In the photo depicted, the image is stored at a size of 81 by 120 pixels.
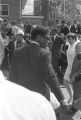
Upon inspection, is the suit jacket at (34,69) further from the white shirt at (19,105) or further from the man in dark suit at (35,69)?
the white shirt at (19,105)

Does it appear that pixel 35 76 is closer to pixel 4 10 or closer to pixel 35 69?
pixel 35 69

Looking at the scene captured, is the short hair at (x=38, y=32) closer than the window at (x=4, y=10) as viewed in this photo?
Yes

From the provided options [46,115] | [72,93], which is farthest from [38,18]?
[46,115]

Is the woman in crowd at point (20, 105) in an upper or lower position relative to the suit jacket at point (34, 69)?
upper

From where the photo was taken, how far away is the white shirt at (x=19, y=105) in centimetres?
112

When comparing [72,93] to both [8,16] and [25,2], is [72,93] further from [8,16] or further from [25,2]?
[25,2]

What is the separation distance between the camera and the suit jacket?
14.8ft

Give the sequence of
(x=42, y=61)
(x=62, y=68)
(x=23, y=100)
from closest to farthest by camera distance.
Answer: (x=23, y=100) → (x=42, y=61) → (x=62, y=68)

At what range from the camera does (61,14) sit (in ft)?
137

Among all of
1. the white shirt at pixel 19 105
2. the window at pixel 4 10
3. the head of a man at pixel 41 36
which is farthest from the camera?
the window at pixel 4 10

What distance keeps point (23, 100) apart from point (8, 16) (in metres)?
33.0

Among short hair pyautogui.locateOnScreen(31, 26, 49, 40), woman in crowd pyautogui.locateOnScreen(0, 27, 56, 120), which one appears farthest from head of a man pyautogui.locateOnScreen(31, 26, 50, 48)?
woman in crowd pyautogui.locateOnScreen(0, 27, 56, 120)

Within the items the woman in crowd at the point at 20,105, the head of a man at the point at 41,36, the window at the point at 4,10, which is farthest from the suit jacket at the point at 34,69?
the window at the point at 4,10

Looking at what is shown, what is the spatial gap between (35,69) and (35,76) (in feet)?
0.27
